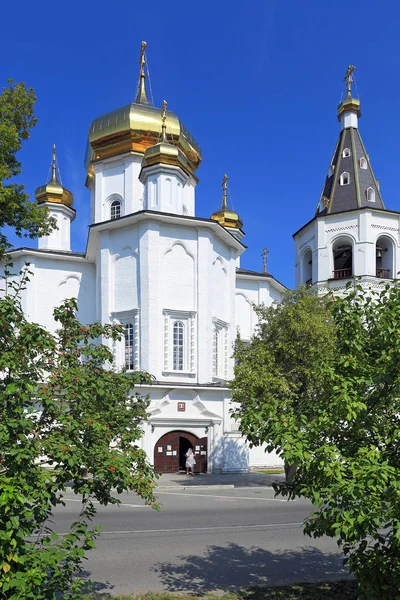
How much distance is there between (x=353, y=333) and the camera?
5262 mm

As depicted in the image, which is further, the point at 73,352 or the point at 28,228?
the point at 28,228

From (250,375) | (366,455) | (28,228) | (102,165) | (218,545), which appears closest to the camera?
(366,455)

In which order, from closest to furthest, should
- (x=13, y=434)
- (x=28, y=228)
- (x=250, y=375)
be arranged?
1. (x=13, y=434)
2. (x=28, y=228)
3. (x=250, y=375)

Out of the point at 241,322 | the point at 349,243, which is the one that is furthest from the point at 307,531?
the point at 349,243

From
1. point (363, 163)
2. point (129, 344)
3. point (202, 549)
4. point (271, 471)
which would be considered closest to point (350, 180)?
point (363, 163)

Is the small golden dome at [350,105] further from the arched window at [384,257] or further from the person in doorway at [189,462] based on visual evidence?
the person in doorway at [189,462]

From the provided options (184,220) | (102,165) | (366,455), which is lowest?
(366,455)

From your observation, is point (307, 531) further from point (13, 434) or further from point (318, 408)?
point (13, 434)

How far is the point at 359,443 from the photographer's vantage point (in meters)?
5.07

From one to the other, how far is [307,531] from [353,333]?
2002 mm

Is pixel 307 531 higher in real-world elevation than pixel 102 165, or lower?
lower

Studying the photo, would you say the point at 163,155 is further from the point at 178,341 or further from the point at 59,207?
the point at 59,207

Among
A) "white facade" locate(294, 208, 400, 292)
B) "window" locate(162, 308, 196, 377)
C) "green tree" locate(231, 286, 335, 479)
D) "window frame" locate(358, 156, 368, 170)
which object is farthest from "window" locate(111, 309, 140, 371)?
"window frame" locate(358, 156, 368, 170)

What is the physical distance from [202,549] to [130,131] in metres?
24.5
